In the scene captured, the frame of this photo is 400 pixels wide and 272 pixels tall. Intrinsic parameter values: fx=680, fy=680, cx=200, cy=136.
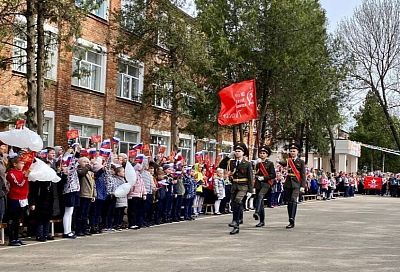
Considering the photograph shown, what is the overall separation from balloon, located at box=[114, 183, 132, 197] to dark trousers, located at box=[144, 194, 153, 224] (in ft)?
4.35

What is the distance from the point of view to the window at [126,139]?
3080cm

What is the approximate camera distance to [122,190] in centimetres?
1606

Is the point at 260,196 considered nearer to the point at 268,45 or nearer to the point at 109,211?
the point at 109,211

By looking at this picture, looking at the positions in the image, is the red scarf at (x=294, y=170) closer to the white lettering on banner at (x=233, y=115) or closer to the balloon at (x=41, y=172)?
the balloon at (x=41, y=172)

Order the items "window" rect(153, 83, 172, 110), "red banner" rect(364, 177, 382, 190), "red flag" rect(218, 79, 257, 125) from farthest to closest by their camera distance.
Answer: "red banner" rect(364, 177, 382, 190) < "red flag" rect(218, 79, 257, 125) < "window" rect(153, 83, 172, 110)

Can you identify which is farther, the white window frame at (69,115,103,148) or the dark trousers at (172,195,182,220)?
the white window frame at (69,115,103,148)

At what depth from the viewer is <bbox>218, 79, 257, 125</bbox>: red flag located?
84.0 feet

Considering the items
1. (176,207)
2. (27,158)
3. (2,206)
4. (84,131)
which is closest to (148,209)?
(176,207)

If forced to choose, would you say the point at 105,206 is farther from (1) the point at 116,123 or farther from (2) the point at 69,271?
(1) the point at 116,123

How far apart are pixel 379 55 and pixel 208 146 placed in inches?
656

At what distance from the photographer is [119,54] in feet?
86.0

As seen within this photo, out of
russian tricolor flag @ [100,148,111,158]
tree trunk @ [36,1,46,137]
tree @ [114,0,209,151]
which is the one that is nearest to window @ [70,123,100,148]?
tree @ [114,0,209,151]

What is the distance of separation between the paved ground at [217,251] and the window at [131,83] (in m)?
14.0

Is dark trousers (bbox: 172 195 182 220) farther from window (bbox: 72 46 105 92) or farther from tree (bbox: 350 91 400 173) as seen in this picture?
tree (bbox: 350 91 400 173)
